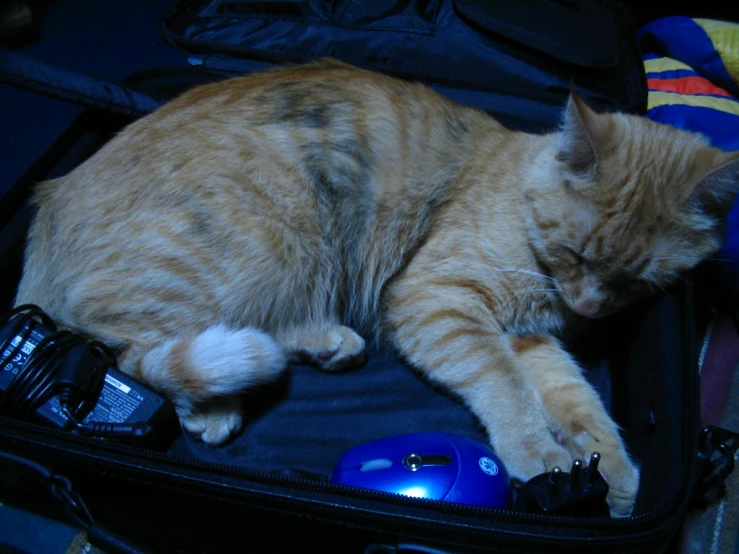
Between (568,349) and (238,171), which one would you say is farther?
(568,349)

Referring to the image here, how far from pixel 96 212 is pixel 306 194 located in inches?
15.6

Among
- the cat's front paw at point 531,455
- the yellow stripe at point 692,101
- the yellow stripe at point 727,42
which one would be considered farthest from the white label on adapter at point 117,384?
the yellow stripe at point 727,42

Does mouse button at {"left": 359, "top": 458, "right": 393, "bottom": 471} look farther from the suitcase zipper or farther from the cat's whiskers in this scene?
the cat's whiskers

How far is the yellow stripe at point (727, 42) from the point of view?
6.50 ft

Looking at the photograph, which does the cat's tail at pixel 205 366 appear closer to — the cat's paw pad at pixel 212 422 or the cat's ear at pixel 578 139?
the cat's paw pad at pixel 212 422

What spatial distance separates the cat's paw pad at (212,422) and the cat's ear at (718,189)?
2.99 ft

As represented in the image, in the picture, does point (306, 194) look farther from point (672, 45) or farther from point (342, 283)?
point (672, 45)

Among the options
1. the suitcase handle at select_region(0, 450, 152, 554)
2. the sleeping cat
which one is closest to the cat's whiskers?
the sleeping cat

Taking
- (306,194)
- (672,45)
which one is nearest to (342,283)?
(306,194)

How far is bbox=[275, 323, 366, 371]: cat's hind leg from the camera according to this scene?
1.36 meters

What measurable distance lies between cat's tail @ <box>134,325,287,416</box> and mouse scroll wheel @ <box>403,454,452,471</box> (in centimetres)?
32

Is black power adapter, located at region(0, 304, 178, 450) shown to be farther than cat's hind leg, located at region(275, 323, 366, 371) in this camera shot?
No

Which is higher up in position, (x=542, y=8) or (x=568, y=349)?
(x=542, y=8)

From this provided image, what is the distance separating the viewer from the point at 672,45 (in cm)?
210
